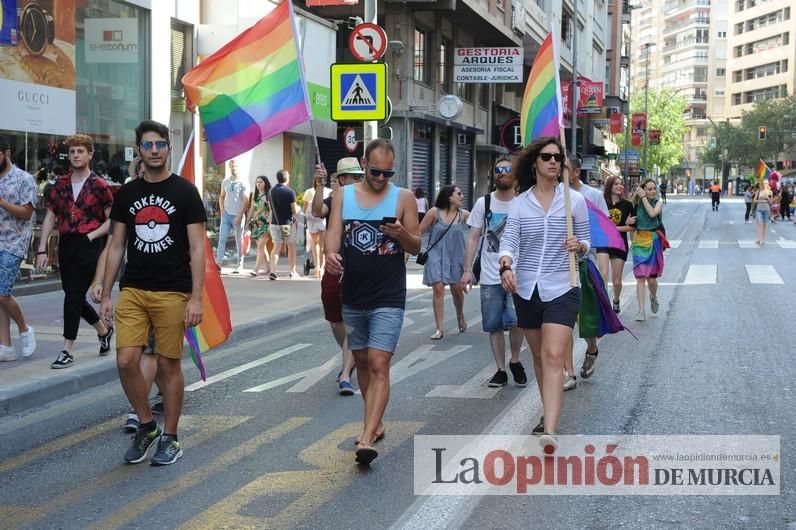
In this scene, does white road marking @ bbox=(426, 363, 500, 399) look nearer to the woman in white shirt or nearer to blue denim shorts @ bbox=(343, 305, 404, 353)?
the woman in white shirt

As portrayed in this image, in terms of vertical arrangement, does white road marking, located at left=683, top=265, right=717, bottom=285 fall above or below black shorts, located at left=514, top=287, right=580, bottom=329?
below

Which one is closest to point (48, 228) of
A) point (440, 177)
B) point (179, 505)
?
point (179, 505)

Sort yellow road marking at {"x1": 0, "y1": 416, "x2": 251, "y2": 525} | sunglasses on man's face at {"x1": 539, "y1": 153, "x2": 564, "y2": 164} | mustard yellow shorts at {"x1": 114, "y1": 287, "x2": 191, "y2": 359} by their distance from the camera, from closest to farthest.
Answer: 1. yellow road marking at {"x1": 0, "y1": 416, "x2": 251, "y2": 525}
2. mustard yellow shorts at {"x1": 114, "y1": 287, "x2": 191, "y2": 359}
3. sunglasses on man's face at {"x1": 539, "y1": 153, "x2": 564, "y2": 164}

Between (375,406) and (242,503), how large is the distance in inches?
41.5

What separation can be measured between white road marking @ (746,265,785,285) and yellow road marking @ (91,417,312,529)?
12.2m

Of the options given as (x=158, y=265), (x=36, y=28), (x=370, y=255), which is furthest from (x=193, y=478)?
(x=36, y=28)

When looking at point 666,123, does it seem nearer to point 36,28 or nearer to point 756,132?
point 756,132

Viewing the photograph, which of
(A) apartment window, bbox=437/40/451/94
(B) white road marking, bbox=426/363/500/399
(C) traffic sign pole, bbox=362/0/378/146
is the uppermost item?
(A) apartment window, bbox=437/40/451/94

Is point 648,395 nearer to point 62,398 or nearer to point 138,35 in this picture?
point 62,398

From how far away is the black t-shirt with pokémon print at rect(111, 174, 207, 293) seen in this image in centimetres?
559

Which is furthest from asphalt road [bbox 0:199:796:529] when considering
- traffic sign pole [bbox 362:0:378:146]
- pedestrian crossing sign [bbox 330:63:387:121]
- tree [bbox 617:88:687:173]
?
tree [bbox 617:88:687:173]

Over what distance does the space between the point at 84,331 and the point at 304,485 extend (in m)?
5.97

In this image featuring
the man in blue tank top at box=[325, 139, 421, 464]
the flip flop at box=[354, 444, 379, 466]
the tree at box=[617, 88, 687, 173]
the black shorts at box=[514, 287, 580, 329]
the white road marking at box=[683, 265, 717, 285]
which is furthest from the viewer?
the tree at box=[617, 88, 687, 173]

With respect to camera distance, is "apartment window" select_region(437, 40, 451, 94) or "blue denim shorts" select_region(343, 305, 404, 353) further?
"apartment window" select_region(437, 40, 451, 94)
